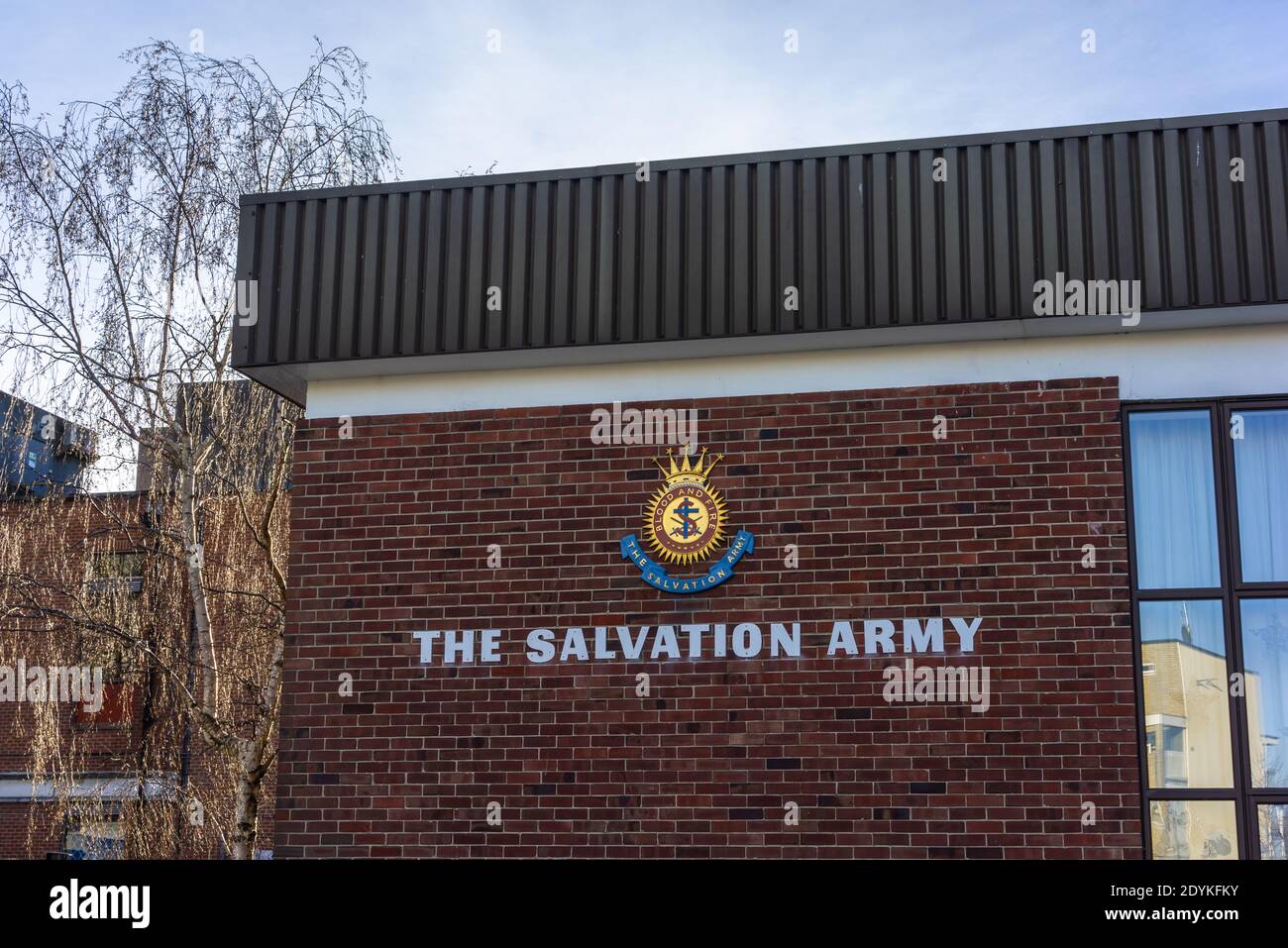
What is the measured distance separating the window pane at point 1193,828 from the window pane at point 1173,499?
1.30 metres

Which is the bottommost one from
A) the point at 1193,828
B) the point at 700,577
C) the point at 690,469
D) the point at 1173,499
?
the point at 1193,828

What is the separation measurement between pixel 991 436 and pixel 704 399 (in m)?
1.86

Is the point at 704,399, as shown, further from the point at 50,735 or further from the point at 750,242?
the point at 50,735

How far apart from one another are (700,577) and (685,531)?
1.03ft

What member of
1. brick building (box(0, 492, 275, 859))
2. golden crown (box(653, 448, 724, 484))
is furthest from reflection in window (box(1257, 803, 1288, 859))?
brick building (box(0, 492, 275, 859))

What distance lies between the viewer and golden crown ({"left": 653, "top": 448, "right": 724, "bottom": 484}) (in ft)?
29.3

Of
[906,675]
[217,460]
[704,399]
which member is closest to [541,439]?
[704,399]

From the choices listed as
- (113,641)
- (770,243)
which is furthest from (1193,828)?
(113,641)

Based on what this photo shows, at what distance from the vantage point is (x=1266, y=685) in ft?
26.9

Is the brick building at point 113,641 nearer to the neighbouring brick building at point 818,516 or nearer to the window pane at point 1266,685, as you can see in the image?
the neighbouring brick building at point 818,516

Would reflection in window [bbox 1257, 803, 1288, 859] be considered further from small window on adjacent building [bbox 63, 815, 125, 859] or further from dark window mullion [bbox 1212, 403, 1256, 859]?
small window on adjacent building [bbox 63, 815, 125, 859]

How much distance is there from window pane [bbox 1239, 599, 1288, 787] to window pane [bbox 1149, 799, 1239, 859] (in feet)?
0.93

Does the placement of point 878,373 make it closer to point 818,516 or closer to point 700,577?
point 818,516
